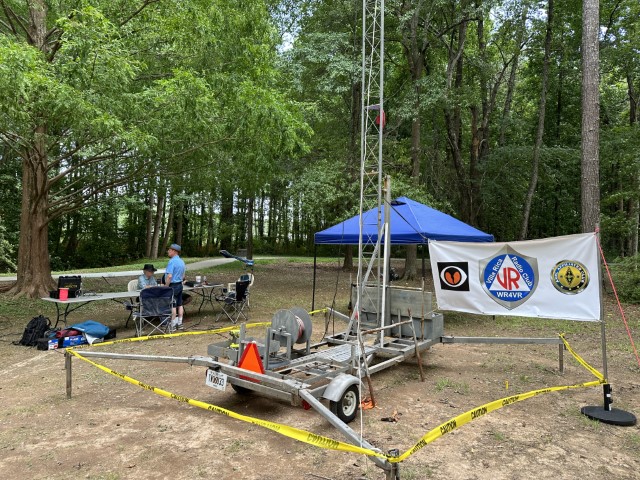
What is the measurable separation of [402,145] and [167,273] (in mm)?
12776

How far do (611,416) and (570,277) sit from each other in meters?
1.45

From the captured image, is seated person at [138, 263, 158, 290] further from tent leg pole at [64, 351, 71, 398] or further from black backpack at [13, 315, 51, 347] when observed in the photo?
tent leg pole at [64, 351, 71, 398]

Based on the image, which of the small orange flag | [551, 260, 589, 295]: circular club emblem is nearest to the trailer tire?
the small orange flag

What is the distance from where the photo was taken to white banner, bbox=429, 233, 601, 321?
→ 4.83 metres

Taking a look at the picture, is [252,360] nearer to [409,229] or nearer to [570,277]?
[570,277]

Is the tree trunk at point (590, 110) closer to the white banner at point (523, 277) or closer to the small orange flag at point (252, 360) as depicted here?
the white banner at point (523, 277)

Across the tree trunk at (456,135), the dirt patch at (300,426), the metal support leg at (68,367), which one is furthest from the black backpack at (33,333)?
the tree trunk at (456,135)

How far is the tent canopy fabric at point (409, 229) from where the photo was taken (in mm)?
8695

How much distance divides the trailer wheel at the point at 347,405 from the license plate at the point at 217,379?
1022mm

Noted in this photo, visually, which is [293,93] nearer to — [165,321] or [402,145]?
[402,145]

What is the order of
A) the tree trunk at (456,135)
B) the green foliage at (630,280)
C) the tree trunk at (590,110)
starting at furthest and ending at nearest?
the tree trunk at (456,135) < the green foliage at (630,280) < the tree trunk at (590,110)

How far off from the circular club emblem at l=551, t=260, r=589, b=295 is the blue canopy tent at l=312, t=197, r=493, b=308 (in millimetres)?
3276

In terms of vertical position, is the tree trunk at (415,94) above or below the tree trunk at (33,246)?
above

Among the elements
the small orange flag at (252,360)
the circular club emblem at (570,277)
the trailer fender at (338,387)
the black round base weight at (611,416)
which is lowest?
the black round base weight at (611,416)
